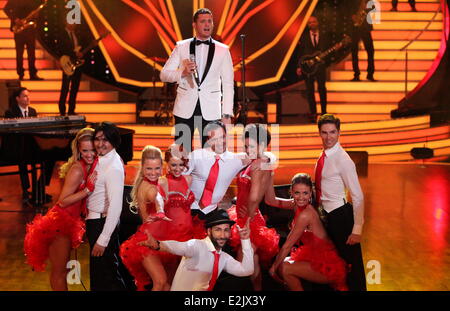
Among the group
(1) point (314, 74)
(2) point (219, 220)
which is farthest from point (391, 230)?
(1) point (314, 74)

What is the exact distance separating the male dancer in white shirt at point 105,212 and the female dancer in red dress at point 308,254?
90cm

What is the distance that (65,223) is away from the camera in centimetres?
416

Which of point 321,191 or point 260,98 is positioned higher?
point 260,98

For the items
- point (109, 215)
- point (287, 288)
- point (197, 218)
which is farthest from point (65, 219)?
point (287, 288)

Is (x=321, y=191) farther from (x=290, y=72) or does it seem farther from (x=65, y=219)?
(x=290, y=72)

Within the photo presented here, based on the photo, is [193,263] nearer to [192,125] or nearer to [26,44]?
[192,125]

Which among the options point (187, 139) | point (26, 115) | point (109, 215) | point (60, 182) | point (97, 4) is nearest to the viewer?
point (109, 215)

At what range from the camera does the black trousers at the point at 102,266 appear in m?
4.08

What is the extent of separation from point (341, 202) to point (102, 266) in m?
1.39

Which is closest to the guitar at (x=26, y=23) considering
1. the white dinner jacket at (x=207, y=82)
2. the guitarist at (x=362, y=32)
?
the guitarist at (x=362, y=32)

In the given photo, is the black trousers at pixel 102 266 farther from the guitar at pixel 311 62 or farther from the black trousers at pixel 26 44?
the black trousers at pixel 26 44

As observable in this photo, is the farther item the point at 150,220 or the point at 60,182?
the point at 60,182

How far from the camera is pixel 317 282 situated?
13.9ft

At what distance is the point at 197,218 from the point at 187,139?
102cm
